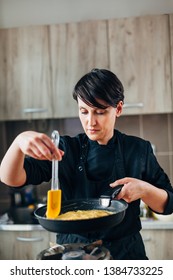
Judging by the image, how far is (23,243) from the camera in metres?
0.88

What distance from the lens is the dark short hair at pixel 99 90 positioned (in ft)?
2.25

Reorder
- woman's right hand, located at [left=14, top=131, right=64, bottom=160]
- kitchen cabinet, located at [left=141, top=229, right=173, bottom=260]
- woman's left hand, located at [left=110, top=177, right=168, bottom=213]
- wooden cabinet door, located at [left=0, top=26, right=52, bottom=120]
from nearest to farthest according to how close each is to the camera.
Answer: woman's right hand, located at [left=14, top=131, right=64, bottom=160] < woman's left hand, located at [left=110, top=177, right=168, bottom=213] < kitchen cabinet, located at [left=141, top=229, right=173, bottom=260] < wooden cabinet door, located at [left=0, top=26, right=52, bottom=120]

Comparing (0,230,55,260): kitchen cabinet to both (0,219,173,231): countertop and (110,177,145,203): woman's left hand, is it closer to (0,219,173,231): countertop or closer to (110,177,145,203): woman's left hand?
(0,219,173,231): countertop

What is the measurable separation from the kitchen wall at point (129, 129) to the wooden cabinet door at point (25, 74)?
0.15 feet

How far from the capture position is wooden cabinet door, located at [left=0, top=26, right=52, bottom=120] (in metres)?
1.00

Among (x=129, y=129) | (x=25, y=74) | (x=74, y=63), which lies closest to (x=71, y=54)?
(x=74, y=63)

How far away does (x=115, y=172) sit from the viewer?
72 cm

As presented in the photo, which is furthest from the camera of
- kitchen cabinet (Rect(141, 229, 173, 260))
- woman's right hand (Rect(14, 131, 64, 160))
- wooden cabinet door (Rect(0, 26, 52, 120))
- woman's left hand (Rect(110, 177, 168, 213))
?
wooden cabinet door (Rect(0, 26, 52, 120))

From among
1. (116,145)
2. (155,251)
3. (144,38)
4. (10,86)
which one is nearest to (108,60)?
(144,38)

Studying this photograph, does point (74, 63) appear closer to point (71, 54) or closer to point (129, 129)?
point (71, 54)

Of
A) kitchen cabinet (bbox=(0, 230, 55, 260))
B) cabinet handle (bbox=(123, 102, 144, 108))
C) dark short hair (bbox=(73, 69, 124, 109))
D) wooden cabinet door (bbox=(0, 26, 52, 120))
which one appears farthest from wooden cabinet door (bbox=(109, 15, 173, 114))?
Answer: kitchen cabinet (bbox=(0, 230, 55, 260))

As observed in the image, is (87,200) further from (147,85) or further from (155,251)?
(147,85)

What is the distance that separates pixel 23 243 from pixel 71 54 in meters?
0.55

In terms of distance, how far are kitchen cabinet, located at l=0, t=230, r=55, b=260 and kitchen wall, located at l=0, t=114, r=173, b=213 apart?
0.07m
